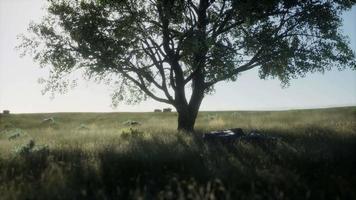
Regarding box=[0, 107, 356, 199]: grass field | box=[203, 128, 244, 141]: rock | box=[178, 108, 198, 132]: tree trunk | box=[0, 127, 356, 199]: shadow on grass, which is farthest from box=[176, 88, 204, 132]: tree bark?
box=[0, 127, 356, 199]: shadow on grass

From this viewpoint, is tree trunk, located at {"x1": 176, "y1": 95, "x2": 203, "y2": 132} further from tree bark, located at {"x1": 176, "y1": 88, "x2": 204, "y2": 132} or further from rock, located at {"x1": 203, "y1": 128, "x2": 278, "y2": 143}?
rock, located at {"x1": 203, "y1": 128, "x2": 278, "y2": 143}

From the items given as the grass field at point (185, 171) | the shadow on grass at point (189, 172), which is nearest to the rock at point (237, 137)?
the grass field at point (185, 171)

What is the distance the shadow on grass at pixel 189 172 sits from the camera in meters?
10.7

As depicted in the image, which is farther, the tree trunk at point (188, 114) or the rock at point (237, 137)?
the tree trunk at point (188, 114)

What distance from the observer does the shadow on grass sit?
35.0 feet

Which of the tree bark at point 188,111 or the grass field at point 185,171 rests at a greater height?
the tree bark at point 188,111

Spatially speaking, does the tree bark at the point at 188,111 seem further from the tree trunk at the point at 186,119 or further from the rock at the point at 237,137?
the rock at the point at 237,137

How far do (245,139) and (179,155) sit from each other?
4.77 metres

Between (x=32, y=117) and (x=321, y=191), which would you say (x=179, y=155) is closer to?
(x=321, y=191)

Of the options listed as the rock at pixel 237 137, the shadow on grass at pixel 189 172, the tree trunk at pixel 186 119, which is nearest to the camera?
the shadow on grass at pixel 189 172

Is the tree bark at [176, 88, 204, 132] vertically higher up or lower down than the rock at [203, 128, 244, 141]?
higher up

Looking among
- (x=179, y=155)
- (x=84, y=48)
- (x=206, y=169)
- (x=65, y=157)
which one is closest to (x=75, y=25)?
(x=84, y=48)

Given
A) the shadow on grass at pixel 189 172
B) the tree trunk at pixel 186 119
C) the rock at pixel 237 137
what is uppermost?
the tree trunk at pixel 186 119

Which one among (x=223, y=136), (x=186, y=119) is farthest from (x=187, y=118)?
(x=223, y=136)
